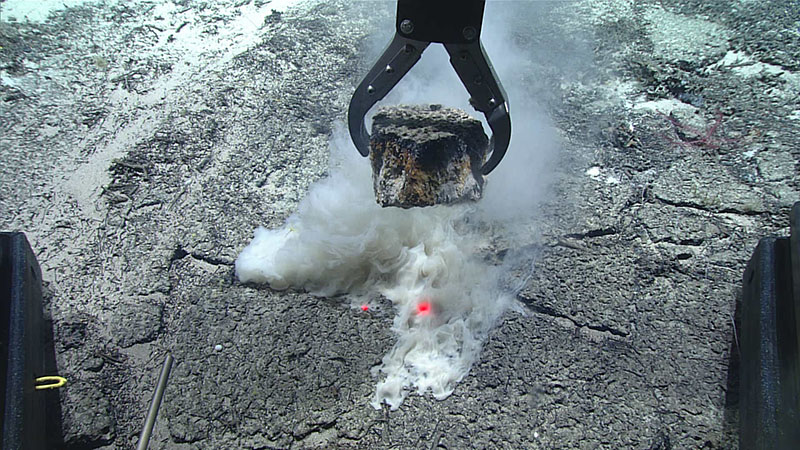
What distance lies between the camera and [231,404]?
6.17ft

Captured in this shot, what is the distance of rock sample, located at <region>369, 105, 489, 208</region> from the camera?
232cm

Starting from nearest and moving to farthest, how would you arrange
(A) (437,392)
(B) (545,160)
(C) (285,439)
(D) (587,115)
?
1. (C) (285,439)
2. (A) (437,392)
3. (B) (545,160)
4. (D) (587,115)

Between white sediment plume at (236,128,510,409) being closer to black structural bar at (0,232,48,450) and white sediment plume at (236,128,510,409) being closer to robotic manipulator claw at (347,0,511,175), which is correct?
robotic manipulator claw at (347,0,511,175)

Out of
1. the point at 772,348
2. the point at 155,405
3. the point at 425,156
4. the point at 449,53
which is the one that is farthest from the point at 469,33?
the point at 155,405

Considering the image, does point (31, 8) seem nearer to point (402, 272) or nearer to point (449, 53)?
point (449, 53)

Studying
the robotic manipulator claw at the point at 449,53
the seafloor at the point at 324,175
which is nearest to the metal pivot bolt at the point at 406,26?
the robotic manipulator claw at the point at 449,53

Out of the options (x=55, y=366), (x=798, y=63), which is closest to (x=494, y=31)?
(x=798, y=63)

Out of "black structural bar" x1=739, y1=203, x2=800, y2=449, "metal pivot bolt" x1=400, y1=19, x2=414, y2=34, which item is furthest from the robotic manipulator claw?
"black structural bar" x1=739, y1=203, x2=800, y2=449

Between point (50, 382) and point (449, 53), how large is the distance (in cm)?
190

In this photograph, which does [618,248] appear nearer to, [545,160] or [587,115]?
[545,160]

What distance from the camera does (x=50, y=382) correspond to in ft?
6.22

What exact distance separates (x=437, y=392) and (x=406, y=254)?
0.63m

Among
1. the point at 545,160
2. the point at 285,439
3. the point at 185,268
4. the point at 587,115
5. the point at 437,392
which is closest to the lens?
the point at 285,439

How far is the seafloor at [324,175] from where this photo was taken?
188cm
